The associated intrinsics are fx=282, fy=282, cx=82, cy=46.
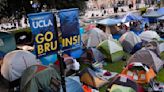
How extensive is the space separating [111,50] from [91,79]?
430 cm

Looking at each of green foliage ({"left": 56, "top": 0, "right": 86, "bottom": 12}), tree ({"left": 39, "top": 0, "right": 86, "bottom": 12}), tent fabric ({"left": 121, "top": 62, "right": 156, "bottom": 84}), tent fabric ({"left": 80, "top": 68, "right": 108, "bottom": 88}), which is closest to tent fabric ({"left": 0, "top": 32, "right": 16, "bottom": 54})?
tree ({"left": 39, "top": 0, "right": 86, "bottom": 12})

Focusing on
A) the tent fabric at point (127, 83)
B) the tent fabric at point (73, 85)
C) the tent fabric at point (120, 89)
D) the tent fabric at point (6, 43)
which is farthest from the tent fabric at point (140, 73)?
the tent fabric at point (6, 43)

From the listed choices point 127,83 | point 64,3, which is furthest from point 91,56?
point 127,83

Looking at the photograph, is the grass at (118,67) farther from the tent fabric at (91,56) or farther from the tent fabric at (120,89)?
the tent fabric at (120,89)

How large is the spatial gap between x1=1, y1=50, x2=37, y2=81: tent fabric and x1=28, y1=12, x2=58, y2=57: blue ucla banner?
5.96m

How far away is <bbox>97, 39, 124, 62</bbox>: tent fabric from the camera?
15758 mm

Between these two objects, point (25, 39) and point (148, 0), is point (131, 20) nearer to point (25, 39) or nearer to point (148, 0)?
point (25, 39)

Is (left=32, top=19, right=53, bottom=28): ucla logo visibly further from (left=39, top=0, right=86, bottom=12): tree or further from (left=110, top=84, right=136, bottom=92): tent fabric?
(left=39, top=0, right=86, bottom=12): tree

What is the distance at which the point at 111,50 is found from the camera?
51.7 ft

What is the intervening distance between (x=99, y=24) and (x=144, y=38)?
5.76m

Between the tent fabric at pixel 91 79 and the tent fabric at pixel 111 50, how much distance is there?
12.6 ft

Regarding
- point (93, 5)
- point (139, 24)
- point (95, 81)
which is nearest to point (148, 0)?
point (93, 5)

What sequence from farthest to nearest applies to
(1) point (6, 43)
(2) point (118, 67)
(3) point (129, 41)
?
(3) point (129, 41) < (1) point (6, 43) < (2) point (118, 67)

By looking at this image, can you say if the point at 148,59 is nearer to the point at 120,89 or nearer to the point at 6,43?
the point at 120,89
